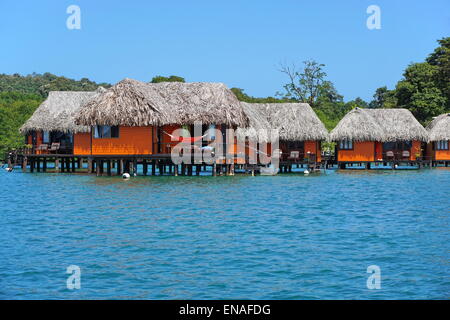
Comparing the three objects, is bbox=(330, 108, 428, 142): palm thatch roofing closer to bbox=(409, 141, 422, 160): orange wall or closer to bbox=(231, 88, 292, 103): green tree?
bbox=(409, 141, 422, 160): orange wall

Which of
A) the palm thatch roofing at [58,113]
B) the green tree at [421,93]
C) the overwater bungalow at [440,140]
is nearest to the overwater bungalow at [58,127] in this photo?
the palm thatch roofing at [58,113]

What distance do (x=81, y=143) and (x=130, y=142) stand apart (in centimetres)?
737

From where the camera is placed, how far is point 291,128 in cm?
4266

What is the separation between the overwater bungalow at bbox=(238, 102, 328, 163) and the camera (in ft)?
137

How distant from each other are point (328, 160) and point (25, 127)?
2041 cm

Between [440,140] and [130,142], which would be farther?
[440,140]

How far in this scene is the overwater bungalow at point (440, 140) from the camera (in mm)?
48775

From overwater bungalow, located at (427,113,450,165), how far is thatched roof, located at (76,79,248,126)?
18378mm

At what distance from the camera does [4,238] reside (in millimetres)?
16328

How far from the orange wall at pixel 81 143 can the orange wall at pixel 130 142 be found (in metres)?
5.97

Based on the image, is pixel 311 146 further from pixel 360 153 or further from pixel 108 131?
pixel 108 131

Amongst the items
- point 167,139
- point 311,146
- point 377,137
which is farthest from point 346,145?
point 167,139
